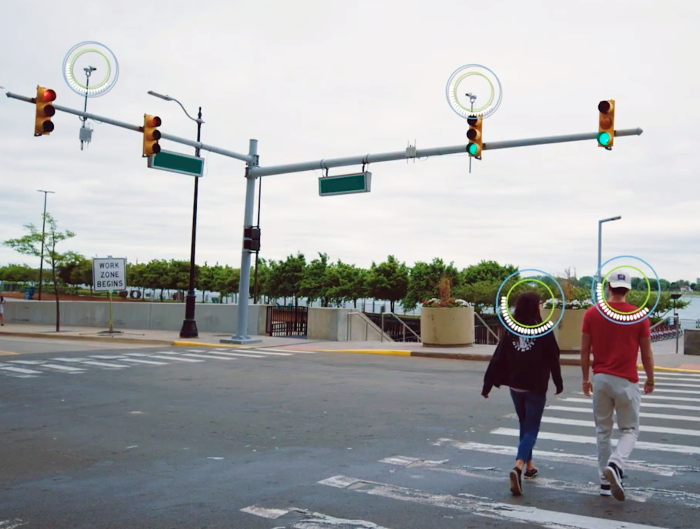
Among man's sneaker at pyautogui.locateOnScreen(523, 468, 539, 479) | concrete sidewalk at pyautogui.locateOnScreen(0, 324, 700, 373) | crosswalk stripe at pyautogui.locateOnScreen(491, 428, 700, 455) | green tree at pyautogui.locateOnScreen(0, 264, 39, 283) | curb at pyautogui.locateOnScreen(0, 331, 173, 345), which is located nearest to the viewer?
man's sneaker at pyautogui.locateOnScreen(523, 468, 539, 479)

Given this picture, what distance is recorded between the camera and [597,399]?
5.94 metres

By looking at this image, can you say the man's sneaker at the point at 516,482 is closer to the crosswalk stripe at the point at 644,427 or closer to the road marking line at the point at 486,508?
the road marking line at the point at 486,508

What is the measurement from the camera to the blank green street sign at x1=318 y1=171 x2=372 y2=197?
19.5 m

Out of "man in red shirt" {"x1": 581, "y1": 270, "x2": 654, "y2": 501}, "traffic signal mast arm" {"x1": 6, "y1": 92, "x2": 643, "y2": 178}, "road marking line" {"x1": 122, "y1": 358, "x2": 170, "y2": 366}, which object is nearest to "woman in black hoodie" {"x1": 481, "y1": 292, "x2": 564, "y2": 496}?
"man in red shirt" {"x1": 581, "y1": 270, "x2": 654, "y2": 501}

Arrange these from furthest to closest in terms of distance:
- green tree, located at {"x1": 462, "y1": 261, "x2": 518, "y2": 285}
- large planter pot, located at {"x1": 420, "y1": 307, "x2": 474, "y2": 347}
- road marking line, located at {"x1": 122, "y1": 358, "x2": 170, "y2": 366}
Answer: green tree, located at {"x1": 462, "y1": 261, "x2": 518, "y2": 285} → large planter pot, located at {"x1": 420, "y1": 307, "x2": 474, "y2": 347} → road marking line, located at {"x1": 122, "y1": 358, "x2": 170, "y2": 366}

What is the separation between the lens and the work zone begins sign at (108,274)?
27.5 meters

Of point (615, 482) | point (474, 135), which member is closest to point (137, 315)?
point (474, 135)

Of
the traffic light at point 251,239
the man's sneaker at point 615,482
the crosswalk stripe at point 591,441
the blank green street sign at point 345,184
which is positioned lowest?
the crosswalk stripe at point 591,441

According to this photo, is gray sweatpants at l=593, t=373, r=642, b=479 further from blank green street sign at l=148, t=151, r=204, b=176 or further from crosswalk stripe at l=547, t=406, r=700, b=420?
blank green street sign at l=148, t=151, r=204, b=176

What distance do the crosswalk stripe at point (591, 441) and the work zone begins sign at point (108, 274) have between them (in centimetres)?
A: 2184

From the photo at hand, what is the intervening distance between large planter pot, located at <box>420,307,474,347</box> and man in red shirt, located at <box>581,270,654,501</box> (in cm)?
1576

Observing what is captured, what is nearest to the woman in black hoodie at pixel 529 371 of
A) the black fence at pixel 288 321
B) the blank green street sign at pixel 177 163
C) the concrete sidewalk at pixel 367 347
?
the concrete sidewalk at pixel 367 347

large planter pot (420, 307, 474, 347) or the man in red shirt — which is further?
large planter pot (420, 307, 474, 347)

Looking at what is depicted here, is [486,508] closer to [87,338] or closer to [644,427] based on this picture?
[644,427]
